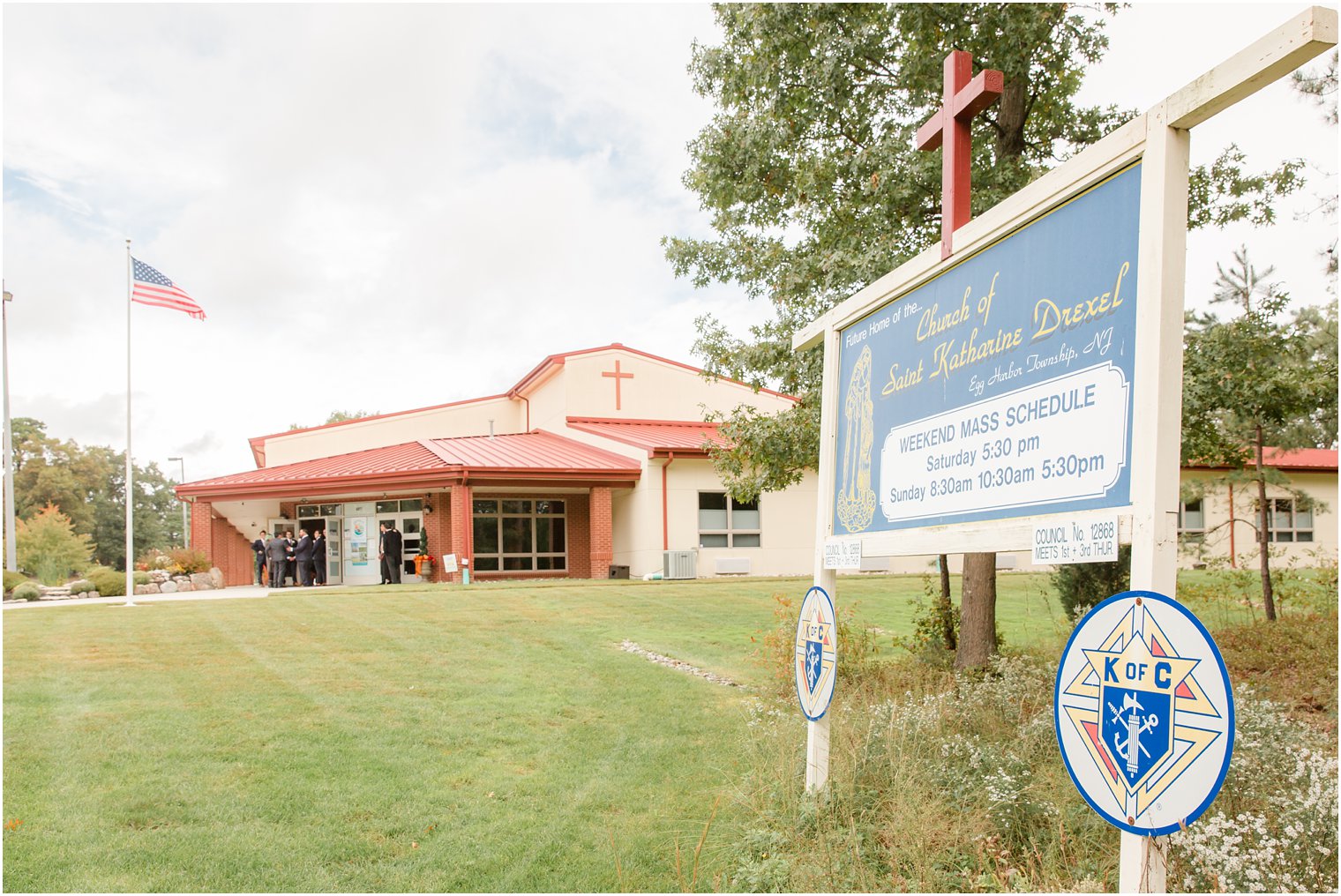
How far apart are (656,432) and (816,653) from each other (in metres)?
22.7

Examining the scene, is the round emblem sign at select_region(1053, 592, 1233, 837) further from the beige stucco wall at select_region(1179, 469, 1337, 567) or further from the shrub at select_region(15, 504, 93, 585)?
the shrub at select_region(15, 504, 93, 585)

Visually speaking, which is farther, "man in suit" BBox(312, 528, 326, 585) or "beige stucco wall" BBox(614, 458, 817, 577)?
"man in suit" BBox(312, 528, 326, 585)

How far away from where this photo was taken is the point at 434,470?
874 inches

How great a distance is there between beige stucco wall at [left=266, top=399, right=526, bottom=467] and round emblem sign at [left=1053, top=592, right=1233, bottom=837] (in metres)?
29.3

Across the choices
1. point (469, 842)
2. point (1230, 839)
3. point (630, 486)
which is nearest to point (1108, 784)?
point (1230, 839)

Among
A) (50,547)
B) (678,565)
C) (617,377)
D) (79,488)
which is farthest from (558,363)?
(79,488)

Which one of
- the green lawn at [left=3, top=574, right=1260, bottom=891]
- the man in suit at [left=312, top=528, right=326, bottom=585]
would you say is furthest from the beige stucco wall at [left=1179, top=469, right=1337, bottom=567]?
the man in suit at [left=312, top=528, right=326, bottom=585]

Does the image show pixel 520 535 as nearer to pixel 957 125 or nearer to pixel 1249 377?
pixel 1249 377

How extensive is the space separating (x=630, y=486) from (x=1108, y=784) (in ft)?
72.1

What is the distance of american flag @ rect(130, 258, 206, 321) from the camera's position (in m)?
18.1

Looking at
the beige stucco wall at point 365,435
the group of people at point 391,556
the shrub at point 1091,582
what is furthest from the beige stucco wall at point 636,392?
the shrub at point 1091,582

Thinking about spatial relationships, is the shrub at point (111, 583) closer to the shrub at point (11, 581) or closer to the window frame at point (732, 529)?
the shrub at point (11, 581)

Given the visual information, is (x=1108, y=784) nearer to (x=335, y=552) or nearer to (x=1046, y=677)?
(x=1046, y=677)

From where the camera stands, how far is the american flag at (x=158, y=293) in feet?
59.3
